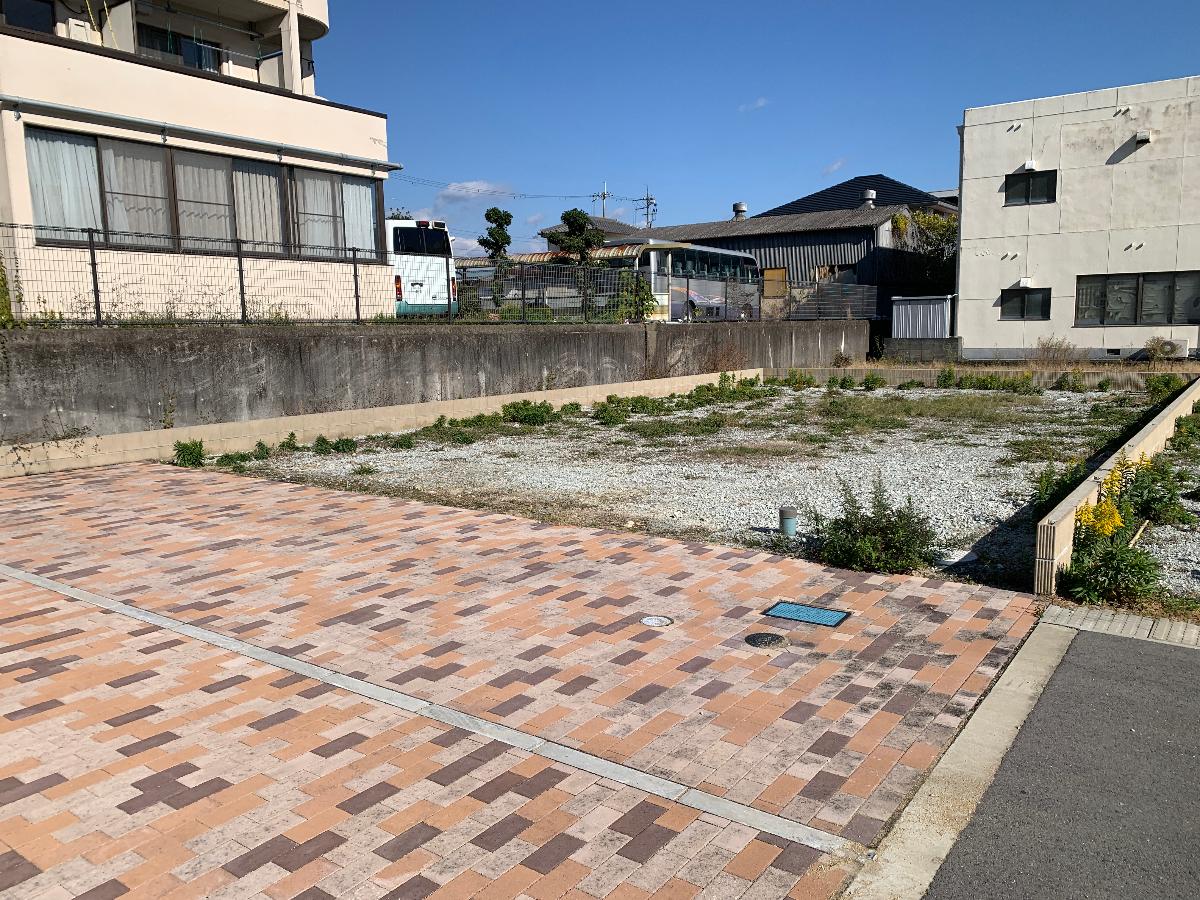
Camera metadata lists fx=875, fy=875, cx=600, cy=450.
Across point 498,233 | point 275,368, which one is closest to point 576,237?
point 498,233

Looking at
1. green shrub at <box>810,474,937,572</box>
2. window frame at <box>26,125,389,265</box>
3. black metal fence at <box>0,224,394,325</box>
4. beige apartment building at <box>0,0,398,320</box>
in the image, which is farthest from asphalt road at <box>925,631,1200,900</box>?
window frame at <box>26,125,389,265</box>

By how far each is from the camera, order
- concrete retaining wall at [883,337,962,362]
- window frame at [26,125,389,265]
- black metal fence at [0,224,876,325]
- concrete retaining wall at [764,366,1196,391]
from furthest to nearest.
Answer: concrete retaining wall at [883,337,962,362] < concrete retaining wall at [764,366,1196,391] < window frame at [26,125,389,265] < black metal fence at [0,224,876,325]

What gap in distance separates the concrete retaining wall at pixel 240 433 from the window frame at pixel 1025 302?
1576 cm

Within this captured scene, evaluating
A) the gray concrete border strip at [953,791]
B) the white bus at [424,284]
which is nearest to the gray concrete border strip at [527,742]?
the gray concrete border strip at [953,791]

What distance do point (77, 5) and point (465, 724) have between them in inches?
745

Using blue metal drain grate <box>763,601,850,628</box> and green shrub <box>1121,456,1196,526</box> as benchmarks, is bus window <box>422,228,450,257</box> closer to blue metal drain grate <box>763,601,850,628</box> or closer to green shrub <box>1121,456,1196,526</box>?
green shrub <box>1121,456,1196,526</box>

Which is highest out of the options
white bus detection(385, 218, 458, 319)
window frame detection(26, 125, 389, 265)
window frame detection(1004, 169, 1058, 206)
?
window frame detection(1004, 169, 1058, 206)

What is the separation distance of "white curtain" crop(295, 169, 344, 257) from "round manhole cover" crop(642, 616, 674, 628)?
13484 mm

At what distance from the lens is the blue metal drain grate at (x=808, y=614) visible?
5449mm

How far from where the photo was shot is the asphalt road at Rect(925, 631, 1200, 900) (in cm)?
298

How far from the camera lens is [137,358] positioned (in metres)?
11.4

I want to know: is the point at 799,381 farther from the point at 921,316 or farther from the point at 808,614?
the point at 808,614

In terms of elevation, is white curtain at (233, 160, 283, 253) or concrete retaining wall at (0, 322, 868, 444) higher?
white curtain at (233, 160, 283, 253)

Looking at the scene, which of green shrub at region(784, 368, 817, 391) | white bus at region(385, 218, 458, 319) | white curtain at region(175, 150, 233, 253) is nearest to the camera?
white curtain at region(175, 150, 233, 253)
